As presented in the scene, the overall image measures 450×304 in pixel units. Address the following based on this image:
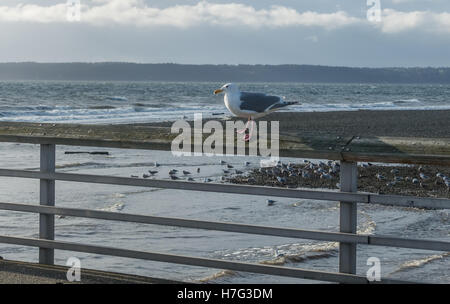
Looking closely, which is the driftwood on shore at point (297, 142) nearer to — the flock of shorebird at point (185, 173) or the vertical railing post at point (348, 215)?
the vertical railing post at point (348, 215)

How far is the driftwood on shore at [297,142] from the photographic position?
405 cm

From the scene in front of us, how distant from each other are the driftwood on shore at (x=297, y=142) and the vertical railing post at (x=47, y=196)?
12cm

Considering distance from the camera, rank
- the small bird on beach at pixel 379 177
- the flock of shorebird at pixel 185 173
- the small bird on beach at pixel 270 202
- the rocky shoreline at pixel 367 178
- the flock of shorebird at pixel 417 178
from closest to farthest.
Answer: the small bird on beach at pixel 270 202
the rocky shoreline at pixel 367 178
the flock of shorebird at pixel 417 178
the small bird on beach at pixel 379 177
the flock of shorebird at pixel 185 173

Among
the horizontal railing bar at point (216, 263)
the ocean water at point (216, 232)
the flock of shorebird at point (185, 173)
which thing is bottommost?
the ocean water at point (216, 232)

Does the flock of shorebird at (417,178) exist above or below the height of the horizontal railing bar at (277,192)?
below

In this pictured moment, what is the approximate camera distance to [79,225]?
807 cm

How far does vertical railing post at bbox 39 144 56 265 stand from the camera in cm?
491

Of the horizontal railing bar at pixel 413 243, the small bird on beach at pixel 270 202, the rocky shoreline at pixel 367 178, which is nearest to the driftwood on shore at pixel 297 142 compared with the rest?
the horizontal railing bar at pixel 413 243

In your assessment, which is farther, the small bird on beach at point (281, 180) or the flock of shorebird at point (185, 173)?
the flock of shorebird at point (185, 173)

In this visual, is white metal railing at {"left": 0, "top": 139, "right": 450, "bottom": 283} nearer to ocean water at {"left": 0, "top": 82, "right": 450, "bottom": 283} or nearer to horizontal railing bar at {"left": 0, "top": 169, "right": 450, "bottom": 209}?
horizontal railing bar at {"left": 0, "top": 169, "right": 450, "bottom": 209}

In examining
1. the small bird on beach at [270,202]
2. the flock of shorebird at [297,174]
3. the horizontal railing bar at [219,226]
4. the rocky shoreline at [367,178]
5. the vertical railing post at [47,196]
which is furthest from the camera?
the flock of shorebird at [297,174]

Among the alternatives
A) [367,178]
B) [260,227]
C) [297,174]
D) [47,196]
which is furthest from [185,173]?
[260,227]

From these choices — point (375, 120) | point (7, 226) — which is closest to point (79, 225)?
point (7, 226)
